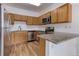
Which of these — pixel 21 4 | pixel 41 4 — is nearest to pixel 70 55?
pixel 41 4

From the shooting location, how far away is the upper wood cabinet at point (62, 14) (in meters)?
1.04

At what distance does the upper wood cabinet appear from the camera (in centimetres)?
104

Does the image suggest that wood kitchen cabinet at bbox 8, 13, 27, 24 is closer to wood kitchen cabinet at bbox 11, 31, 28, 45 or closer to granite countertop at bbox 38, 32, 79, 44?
wood kitchen cabinet at bbox 11, 31, 28, 45

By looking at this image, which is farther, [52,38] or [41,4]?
[52,38]

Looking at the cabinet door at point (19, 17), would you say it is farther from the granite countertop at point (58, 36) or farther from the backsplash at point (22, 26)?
the granite countertop at point (58, 36)

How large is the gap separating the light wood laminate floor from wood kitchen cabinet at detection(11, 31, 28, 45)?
42mm

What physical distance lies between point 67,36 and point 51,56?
0.93 ft

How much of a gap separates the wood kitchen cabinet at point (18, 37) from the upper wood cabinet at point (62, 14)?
382mm

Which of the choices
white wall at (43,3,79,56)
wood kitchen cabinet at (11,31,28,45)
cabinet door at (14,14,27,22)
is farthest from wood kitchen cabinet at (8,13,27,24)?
white wall at (43,3,79,56)

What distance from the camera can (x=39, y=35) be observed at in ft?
3.49

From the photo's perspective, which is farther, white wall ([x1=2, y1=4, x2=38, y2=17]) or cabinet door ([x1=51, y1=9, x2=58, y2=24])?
cabinet door ([x1=51, y1=9, x2=58, y2=24])

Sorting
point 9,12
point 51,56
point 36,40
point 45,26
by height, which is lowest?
point 51,56

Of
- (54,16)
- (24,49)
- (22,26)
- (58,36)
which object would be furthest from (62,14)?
(24,49)

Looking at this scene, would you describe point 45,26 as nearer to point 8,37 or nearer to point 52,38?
point 52,38
